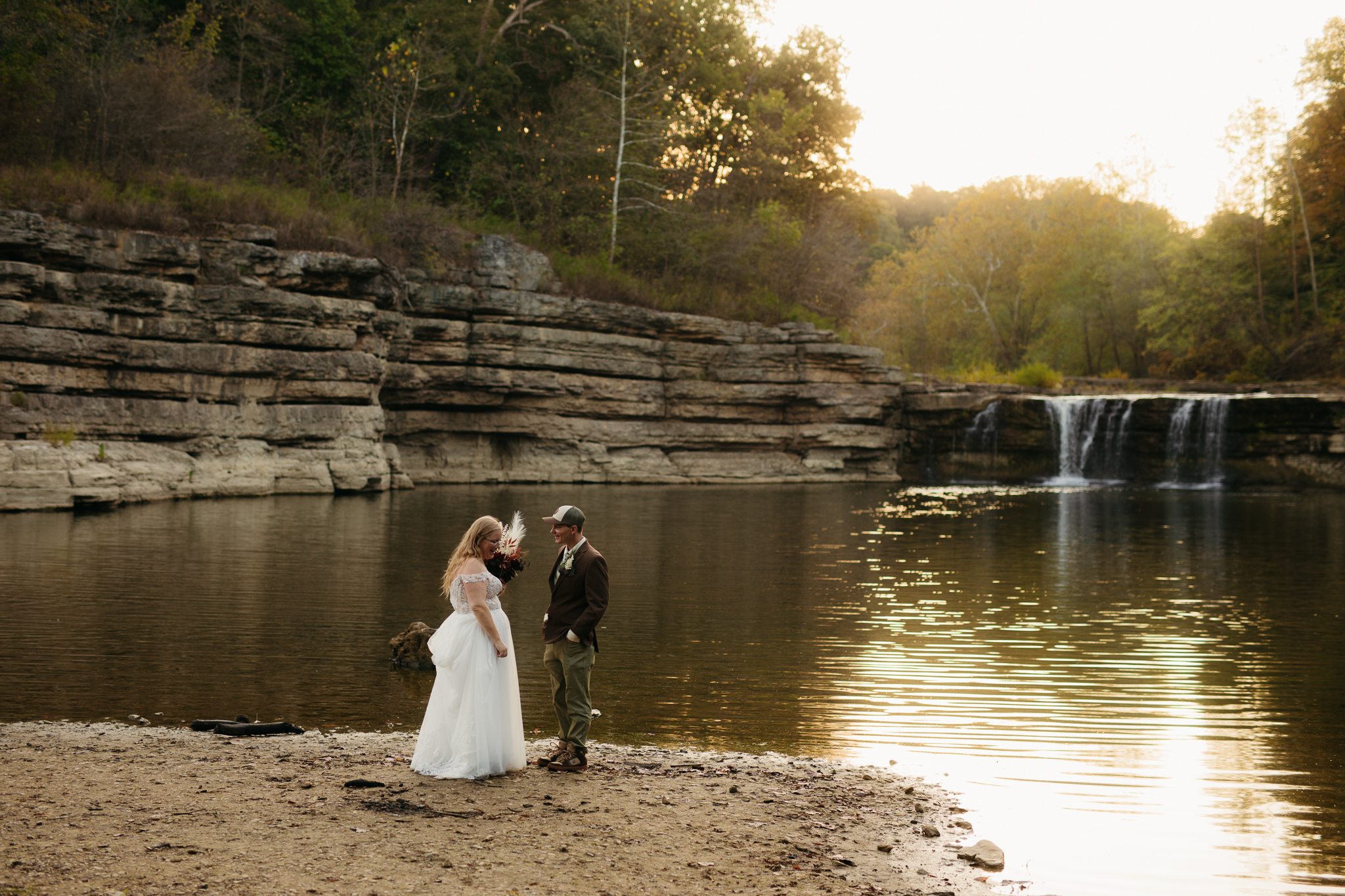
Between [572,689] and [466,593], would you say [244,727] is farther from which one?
[572,689]

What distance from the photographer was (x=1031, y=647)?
11258mm

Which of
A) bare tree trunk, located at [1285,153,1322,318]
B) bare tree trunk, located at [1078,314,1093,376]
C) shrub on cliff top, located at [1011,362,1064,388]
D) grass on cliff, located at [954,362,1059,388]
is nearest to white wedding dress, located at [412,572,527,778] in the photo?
grass on cliff, located at [954,362,1059,388]

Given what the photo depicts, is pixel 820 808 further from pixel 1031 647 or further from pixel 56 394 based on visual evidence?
pixel 56 394

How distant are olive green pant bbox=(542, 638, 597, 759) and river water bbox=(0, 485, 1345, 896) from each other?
39.5 inches

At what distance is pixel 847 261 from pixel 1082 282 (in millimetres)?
22867

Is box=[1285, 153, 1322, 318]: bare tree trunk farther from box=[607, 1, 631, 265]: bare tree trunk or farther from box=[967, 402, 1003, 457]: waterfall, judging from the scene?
box=[607, 1, 631, 265]: bare tree trunk

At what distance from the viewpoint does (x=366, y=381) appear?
32.2 m

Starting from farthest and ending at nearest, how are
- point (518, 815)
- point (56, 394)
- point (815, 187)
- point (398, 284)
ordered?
point (815, 187) < point (398, 284) < point (56, 394) < point (518, 815)

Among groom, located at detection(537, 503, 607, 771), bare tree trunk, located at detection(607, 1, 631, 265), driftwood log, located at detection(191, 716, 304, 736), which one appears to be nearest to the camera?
groom, located at detection(537, 503, 607, 771)

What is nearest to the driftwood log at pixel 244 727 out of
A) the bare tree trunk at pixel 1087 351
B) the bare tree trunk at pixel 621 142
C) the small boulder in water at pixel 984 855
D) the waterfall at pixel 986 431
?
the small boulder in water at pixel 984 855

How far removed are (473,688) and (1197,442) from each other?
39.1 m

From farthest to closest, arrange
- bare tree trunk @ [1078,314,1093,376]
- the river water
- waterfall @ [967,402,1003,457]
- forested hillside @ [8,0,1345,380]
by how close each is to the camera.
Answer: bare tree trunk @ [1078,314,1093,376] → waterfall @ [967,402,1003,457] → forested hillside @ [8,0,1345,380] → the river water

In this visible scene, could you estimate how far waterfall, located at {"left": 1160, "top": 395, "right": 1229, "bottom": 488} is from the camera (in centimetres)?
3847

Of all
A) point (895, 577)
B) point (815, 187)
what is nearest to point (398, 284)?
point (895, 577)
